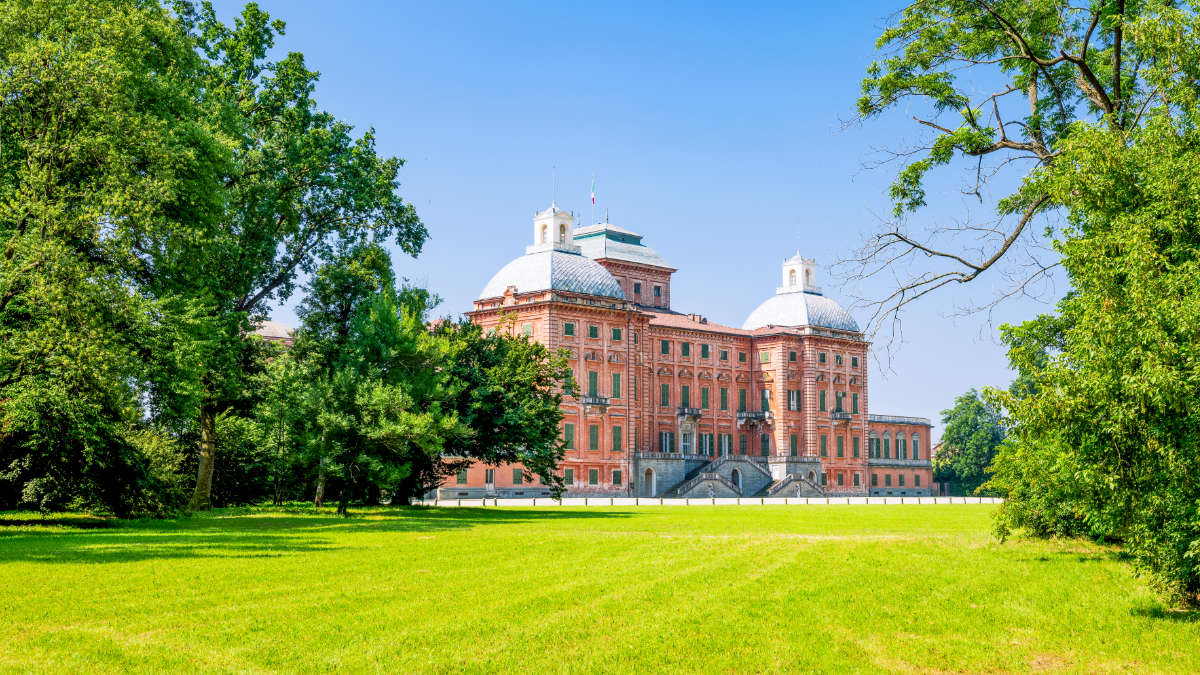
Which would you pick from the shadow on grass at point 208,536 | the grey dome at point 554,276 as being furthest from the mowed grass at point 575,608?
the grey dome at point 554,276

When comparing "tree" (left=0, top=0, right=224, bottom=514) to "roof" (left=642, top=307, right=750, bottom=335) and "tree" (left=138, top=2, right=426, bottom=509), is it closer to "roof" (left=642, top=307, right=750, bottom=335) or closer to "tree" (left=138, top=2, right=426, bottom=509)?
"tree" (left=138, top=2, right=426, bottom=509)

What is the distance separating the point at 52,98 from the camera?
2428cm

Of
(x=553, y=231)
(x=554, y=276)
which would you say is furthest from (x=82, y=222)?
(x=553, y=231)

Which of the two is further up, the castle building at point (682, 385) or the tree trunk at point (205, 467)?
the castle building at point (682, 385)

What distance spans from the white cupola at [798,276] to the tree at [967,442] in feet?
74.5

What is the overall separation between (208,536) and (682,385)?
201 ft

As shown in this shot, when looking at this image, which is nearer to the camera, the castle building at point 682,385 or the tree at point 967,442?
the castle building at point 682,385

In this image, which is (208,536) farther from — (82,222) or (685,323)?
(685,323)

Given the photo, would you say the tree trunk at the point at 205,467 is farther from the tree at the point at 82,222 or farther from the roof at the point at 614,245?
the roof at the point at 614,245

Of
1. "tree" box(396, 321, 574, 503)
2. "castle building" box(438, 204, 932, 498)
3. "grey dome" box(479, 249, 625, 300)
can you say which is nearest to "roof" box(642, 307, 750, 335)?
"castle building" box(438, 204, 932, 498)

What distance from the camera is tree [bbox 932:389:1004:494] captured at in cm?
10281

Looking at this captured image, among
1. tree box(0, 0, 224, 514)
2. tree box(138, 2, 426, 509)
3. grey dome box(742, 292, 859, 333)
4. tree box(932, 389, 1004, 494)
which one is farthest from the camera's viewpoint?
tree box(932, 389, 1004, 494)

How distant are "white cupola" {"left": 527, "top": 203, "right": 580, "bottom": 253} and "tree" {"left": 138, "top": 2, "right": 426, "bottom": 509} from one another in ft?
126

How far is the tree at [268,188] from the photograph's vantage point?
3238 centimetres
